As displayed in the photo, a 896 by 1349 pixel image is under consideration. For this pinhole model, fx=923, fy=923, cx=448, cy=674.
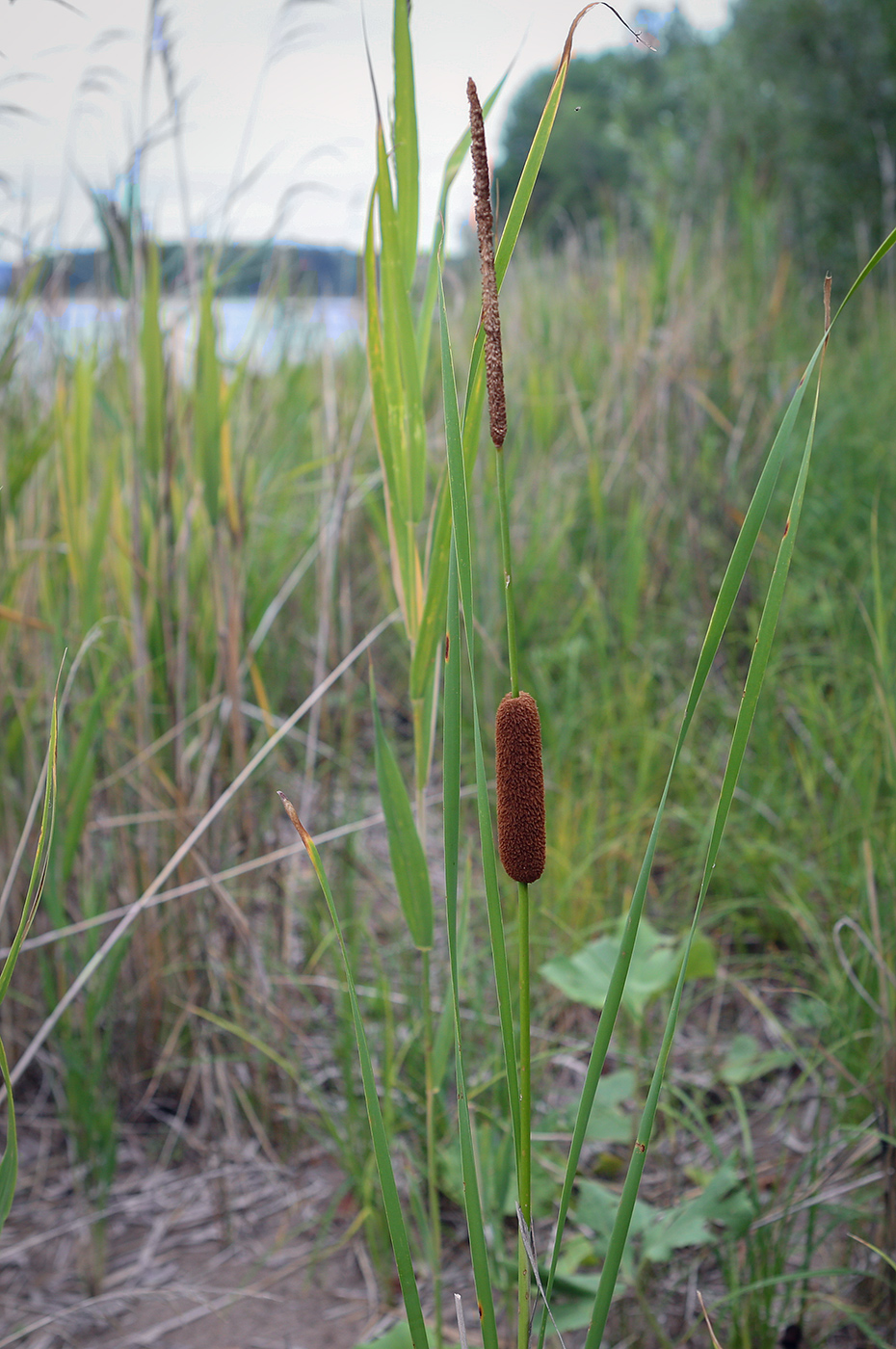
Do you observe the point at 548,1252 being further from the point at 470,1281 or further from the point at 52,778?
the point at 52,778

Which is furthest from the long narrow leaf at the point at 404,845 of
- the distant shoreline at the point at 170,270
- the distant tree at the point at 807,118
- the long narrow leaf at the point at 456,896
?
the distant tree at the point at 807,118

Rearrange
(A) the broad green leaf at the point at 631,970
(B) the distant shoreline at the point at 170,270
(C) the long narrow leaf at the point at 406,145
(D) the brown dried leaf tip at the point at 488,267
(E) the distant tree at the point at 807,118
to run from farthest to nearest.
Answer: (E) the distant tree at the point at 807,118
(B) the distant shoreline at the point at 170,270
(A) the broad green leaf at the point at 631,970
(C) the long narrow leaf at the point at 406,145
(D) the brown dried leaf tip at the point at 488,267

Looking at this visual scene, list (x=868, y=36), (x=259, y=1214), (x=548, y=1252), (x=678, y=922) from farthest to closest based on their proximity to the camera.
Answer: (x=868, y=36)
(x=678, y=922)
(x=259, y=1214)
(x=548, y=1252)

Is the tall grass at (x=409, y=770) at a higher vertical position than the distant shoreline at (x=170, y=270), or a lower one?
lower

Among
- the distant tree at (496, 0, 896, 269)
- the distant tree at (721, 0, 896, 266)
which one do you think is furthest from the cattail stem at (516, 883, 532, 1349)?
the distant tree at (721, 0, 896, 266)

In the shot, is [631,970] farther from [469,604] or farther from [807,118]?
[807,118]

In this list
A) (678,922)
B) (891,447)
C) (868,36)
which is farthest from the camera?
(868,36)

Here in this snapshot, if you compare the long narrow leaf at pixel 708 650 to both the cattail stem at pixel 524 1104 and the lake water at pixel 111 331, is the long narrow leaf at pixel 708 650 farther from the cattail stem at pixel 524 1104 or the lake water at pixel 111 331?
the lake water at pixel 111 331

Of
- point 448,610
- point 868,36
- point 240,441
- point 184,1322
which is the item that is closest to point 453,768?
point 448,610
